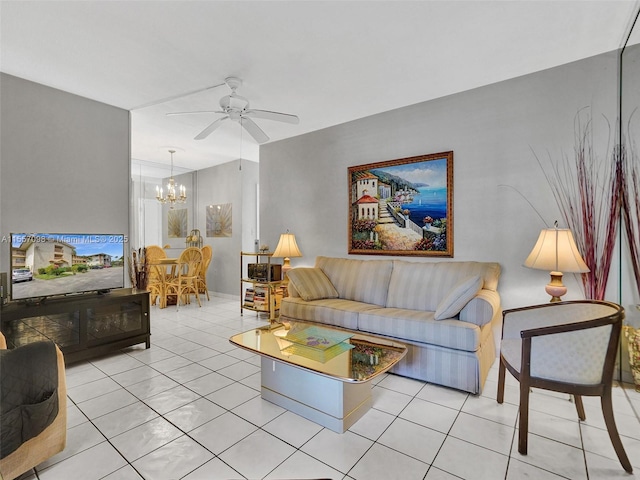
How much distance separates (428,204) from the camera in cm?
336

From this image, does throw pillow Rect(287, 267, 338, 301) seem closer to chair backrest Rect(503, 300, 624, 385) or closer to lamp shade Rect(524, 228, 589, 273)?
lamp shade Rect(524, 228, 589, 273)

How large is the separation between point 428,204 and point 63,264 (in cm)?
356

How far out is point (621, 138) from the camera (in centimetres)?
246

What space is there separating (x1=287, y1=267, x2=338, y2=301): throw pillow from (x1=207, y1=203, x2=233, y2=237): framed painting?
9.94ft

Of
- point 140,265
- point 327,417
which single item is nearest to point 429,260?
point 327,417

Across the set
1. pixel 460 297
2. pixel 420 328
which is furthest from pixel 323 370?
pixel 460 297

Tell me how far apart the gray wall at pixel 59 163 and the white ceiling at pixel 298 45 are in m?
0.18

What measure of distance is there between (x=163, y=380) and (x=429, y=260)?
8.98 ft

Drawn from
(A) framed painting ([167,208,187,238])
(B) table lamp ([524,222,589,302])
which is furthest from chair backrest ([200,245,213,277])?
(B) table lamp ([524,222,589,302])

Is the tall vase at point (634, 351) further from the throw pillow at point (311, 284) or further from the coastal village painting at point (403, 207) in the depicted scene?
the throw pillow at point (311, 284)

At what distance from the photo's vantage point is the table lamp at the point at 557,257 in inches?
93.0

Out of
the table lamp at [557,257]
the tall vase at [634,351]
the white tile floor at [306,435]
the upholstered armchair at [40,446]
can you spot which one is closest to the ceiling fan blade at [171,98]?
the upholstered armchair at [40,446]

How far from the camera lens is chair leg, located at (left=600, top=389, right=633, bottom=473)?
1.55 metres

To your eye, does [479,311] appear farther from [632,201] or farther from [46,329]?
[46,329]
